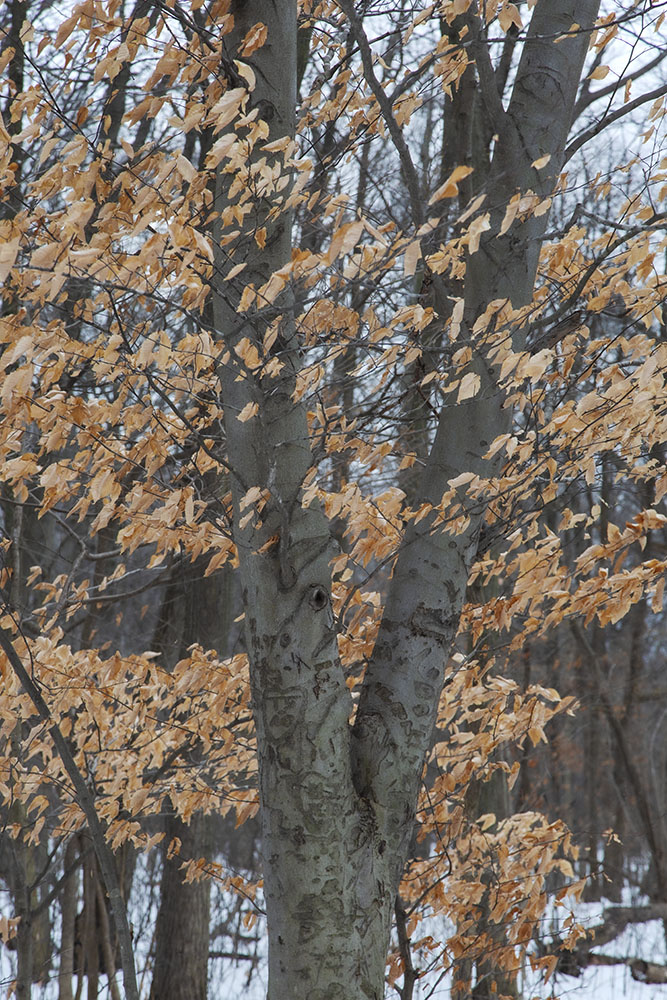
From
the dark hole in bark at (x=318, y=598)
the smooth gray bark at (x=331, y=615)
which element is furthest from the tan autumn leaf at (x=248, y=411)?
the dark hole in bark at (x=318, y=598)

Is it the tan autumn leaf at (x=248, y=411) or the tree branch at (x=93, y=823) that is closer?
the tan autumn leaf at (x=248, y=411)

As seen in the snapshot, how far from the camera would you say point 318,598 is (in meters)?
2.41

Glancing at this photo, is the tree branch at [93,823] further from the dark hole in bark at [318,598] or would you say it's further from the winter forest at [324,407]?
the dark hole in bark at [318,598]

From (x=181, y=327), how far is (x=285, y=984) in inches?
197

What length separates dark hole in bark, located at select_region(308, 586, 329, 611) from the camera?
2.39 m

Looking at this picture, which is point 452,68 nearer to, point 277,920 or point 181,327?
point 277,920

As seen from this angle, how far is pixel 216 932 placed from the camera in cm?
857

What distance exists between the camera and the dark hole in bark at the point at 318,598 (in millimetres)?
2395

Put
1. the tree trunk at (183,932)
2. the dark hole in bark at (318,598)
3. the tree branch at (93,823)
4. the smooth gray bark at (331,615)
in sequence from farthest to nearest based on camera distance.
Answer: the tree trunk at (183,932), the tree branch at (93,823), the dark hole in bark at (318,598), the smooth gray bark at (331,615)

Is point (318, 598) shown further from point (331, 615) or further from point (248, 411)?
point (248, 411)

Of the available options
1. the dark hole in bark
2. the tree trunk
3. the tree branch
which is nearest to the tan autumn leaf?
the dark hole in bark

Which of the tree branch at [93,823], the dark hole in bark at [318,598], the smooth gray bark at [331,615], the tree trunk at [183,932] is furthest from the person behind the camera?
the tree trunk at [183,932]

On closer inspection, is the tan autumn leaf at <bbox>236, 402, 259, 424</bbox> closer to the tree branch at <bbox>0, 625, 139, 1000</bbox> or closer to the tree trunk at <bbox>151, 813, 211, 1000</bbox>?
the tree branch at <bbox>0, 625, 139, 1000</bbox>

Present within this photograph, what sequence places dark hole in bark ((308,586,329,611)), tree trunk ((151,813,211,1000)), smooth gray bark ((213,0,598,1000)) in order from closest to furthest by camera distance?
smooth gray bark ((213,0,598,1000)) < dark hole in bark ((308,586,329,611)) < tree trunk ((151,813,211,1000))
